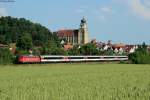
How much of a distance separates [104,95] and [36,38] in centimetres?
16681

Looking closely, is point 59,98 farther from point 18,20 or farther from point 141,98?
point 18,20

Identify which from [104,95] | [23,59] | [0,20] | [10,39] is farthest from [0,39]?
[104,95]

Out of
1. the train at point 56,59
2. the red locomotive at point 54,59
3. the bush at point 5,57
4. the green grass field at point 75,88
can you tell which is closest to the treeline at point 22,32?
the train at point 56,59

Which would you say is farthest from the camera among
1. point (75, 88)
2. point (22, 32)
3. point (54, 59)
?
point (22, 32)

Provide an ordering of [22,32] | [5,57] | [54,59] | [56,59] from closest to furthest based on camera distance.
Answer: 1. [5,57]
2. [54,59]
3. [56,59]
4. [22,32]

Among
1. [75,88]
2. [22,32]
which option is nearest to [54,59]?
[75,88]

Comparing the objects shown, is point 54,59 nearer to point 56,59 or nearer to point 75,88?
point 56,59

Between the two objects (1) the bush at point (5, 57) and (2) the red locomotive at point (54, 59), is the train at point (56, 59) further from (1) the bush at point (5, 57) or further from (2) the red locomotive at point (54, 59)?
(1) the bush at point (5, 57)

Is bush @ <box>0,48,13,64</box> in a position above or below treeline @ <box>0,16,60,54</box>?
below

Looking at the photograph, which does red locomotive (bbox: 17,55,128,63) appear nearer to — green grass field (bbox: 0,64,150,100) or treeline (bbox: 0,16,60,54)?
green grass field (bbox: 0,64,150,100)

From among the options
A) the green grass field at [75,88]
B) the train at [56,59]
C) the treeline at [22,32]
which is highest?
the treeline at [22,32]

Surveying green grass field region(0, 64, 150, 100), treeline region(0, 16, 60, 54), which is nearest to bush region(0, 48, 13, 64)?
green grass field region(0, 64, 150, 100)

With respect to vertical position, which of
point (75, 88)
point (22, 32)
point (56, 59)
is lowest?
point (75, 88)

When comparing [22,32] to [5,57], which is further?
[22,32]
